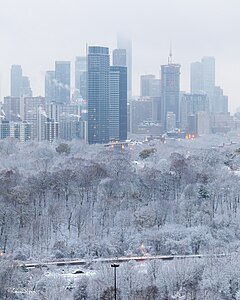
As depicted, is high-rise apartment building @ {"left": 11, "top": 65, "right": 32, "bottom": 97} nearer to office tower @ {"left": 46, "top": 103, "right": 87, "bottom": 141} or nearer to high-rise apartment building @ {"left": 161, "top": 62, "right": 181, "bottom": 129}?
high-rise apartment building @ {"left": 161, "top": 62, "right": 181, "bottom": 129}

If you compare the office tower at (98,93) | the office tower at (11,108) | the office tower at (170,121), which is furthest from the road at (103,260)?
the office tower at (170,121)

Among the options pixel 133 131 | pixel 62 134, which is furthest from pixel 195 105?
pixel 62 134

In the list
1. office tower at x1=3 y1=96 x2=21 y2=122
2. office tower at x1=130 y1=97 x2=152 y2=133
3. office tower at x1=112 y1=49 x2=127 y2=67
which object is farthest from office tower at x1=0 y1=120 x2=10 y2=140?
office tower at x1=112 y1=49 x2=127 y2=67

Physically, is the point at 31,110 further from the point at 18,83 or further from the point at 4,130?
the point at 18,83

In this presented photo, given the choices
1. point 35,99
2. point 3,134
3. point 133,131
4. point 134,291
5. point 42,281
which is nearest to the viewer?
point 134,291

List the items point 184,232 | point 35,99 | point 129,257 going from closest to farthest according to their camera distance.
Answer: point 129,257 < point 184,232 < point 35,99

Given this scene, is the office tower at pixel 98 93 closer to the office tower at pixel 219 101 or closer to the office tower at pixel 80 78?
the office tower at pixel 80 78

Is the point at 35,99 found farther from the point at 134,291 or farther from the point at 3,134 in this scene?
the point at 134,291
